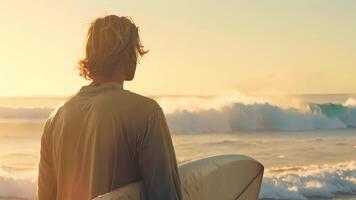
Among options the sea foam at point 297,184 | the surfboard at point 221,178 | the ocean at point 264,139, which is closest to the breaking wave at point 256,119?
the ocean at point 264,139

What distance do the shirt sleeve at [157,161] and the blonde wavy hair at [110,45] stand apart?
21cm

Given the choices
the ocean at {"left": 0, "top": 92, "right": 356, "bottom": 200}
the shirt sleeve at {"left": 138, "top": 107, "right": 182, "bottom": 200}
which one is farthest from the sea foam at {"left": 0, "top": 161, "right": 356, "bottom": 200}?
the shirt sleeve at {"left": 138, "top": 107, "right": 182, "bottom": 200}

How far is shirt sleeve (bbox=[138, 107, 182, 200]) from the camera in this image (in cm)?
209

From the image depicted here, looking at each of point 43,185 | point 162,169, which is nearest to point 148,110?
point 162,169

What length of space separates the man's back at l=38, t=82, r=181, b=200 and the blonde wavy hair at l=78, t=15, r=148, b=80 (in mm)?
64

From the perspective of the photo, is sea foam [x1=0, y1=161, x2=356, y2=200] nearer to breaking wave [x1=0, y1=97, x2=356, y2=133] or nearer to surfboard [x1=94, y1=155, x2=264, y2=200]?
surfboard [x1=94, y1=155, x2=264, y2=200]

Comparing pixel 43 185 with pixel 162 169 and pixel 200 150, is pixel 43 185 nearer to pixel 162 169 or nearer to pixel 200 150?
pixel 162 169

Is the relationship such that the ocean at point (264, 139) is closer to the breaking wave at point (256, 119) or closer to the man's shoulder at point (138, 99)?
the breaking wave at point (256, 119)

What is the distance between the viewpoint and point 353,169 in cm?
1201

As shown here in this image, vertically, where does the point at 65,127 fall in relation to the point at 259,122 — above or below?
above

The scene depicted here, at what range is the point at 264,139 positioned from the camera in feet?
61.0

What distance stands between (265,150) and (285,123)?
22.1 feet

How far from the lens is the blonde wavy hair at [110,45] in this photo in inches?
84.3

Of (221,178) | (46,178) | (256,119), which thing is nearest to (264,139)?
(256,119)
